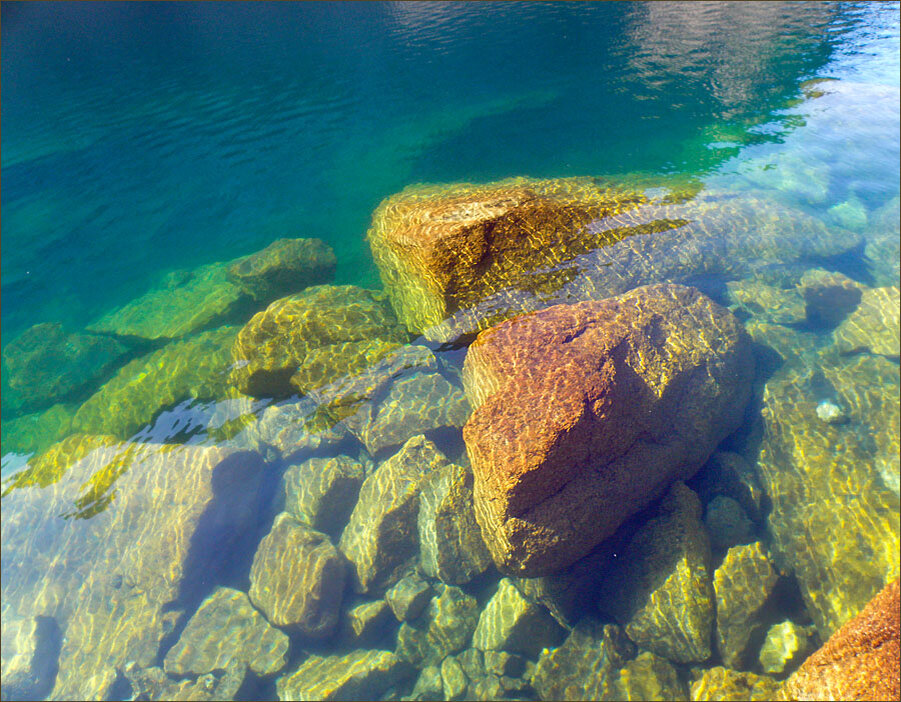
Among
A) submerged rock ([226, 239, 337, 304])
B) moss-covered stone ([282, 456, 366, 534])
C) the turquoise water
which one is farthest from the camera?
submerged rock ([226, 239, 337, 304])

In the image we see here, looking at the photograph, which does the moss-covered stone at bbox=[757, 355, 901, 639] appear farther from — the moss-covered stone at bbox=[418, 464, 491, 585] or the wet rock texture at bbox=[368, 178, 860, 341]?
the moss-covered stone at bbox=[418, 464, 491, 585]

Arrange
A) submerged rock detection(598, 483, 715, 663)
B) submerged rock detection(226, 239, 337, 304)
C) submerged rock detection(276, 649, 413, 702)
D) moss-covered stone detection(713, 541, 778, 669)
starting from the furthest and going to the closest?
submerged rock detection(226, 239, 337, 304), submerged rock detection(276, 649, 413, 702), submerged rock detection(598, 483, 715, 663), moss-covered stone detection(713, 541, 778, 669)

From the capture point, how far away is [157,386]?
24.8 ft

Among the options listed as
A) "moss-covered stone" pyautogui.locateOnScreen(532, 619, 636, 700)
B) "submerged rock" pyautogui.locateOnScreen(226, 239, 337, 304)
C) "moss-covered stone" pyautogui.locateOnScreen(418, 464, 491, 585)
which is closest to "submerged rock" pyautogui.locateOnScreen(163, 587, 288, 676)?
"moss-covered stone" pyautogui.locateOnScreen(418, 464, 491, 585)

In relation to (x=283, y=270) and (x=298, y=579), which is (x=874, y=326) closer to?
(x=298, y=579)

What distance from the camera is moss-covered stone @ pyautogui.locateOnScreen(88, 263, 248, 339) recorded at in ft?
29.7

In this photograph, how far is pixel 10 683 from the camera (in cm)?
523

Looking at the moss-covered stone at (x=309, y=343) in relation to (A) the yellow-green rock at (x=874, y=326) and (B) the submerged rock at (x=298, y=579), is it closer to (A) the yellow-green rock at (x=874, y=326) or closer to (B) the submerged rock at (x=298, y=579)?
(B) the submerged rock at (x=298, y=579)

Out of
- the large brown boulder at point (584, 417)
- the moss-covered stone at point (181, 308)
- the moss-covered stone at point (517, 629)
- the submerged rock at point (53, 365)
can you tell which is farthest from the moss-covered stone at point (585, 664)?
the submerged rock at point (53, 365)

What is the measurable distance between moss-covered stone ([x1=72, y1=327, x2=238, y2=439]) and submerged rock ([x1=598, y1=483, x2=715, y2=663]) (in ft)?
20.0

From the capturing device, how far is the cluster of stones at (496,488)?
4.72 metres

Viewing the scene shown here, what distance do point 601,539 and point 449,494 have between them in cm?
176

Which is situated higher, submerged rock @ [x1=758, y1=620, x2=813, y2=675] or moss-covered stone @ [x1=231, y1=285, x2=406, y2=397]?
moss-covered stone @ [x1=231, y1=285, x2=406, y2=397]

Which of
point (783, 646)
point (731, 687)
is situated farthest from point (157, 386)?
point (783, 646)
